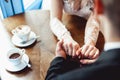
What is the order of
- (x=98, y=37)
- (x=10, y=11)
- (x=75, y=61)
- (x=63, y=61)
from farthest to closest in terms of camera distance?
(x=10, y=11)
(x=98, y=37)
(x=75, y=61)
(x=63, y=61)

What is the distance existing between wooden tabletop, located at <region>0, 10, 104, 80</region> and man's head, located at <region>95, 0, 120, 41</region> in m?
0.71

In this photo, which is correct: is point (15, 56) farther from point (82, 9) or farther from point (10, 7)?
point (10, 7)

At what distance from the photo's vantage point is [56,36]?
1.61 m

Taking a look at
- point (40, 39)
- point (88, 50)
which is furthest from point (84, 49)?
point (40, 39)

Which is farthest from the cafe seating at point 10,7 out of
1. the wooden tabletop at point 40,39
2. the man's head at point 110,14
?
the man's head at point 110,14

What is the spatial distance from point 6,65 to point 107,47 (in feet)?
2.65

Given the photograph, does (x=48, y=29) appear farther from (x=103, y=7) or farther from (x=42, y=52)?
(x=103, y=7)

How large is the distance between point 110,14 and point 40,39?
96 centimetres

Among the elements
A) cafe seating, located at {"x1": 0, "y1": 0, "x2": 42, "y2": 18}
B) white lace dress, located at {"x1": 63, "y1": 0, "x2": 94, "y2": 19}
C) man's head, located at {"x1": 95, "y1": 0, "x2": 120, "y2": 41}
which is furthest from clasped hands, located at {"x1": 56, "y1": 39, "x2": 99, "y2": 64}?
cafe seating, located at {"x1": 0, "y1": 0, "x2": 42, "y2": 18}

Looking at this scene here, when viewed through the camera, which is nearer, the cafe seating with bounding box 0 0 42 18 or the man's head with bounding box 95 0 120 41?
the man's head with bounding box 95 0 120 41

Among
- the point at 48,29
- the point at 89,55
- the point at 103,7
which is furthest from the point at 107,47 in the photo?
the point at 48,29

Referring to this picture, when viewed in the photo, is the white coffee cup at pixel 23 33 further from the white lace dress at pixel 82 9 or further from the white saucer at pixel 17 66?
the white lace dress at pixel 82 9

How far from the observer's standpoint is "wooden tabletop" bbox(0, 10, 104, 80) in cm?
137

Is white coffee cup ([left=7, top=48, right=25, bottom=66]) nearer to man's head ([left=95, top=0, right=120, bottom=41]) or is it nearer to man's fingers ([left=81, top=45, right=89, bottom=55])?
man's fingers ([left=81, top=45, right=89, bottom=55])
